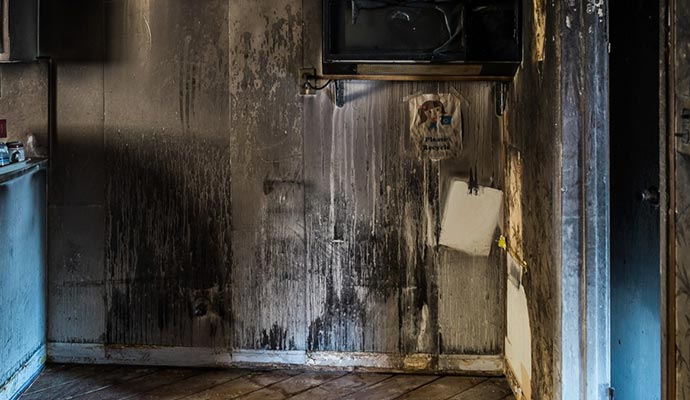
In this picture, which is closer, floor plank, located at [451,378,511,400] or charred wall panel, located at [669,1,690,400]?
charred wall panel, located at [669,1,690,400]

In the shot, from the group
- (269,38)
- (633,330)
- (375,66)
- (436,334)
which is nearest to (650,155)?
(633,330)

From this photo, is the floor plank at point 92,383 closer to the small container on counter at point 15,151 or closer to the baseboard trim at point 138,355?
the baseboard trim at point 138,355

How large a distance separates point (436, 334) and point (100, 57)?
77.9 inches

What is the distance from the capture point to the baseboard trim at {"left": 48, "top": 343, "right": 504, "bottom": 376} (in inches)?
129

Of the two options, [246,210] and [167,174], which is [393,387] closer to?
[246,210]

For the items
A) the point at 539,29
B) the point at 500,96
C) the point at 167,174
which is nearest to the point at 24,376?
the point at 167,174

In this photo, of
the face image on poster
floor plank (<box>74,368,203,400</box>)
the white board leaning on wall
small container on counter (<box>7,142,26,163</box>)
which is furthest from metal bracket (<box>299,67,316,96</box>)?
floor plank (<box>74,368,203,400</box>)

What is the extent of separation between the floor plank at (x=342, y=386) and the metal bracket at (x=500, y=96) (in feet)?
4.26

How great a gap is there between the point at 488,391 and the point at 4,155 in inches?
90.0

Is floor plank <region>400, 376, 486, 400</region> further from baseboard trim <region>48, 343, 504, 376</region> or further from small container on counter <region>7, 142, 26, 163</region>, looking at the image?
small container on counter <region>7, 142, 26, 163</region>

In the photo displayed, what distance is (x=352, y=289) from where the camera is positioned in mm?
3299

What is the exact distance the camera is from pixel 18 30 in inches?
123

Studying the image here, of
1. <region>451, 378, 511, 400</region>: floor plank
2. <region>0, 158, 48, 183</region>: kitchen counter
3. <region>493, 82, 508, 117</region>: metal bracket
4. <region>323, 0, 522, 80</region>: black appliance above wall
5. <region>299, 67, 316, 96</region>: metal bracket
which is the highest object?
<region>323, 0, 522, 80</region>: black appliance above wall

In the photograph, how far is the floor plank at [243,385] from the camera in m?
3.03
